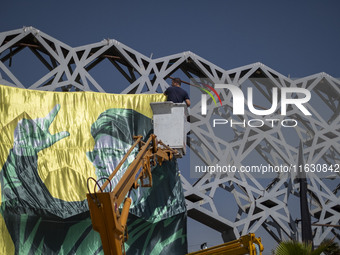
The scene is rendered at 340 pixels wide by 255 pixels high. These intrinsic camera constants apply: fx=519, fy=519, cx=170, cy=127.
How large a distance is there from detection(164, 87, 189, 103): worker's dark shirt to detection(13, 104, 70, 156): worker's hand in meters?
3.29

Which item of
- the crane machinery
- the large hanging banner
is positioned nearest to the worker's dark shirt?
the large hanging banner

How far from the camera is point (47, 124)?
14.7 metres

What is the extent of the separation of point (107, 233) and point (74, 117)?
8.07 meters

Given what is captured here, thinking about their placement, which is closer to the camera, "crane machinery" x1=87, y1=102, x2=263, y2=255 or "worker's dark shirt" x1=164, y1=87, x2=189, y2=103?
"crane machinery" x1=87, y1=102, x2=263, y2=255

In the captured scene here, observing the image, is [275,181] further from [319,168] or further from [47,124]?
[47,124]

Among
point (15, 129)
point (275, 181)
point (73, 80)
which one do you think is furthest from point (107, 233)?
point (275, 181)

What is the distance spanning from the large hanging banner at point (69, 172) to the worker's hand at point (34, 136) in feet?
0.09

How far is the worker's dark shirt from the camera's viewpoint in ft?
51.7

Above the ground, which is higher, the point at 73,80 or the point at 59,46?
the point at 59,46

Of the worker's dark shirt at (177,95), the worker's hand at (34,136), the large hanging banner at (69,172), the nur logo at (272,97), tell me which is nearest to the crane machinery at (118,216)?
the large hanging banner at (69,172)

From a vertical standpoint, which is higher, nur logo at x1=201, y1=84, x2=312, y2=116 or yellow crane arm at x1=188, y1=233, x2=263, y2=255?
nur logo at x1=201, y1=84, x2=312, y2=116

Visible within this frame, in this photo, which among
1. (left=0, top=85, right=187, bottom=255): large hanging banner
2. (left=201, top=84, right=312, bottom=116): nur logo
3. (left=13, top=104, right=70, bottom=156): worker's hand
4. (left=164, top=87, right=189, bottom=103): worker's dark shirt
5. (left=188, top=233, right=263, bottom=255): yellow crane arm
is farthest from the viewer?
(left=201, top=84, right=312, bottom=116): nur logo

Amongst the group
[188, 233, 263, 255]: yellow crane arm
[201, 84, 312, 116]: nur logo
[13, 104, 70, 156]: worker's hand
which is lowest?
[188, 233, 263, 255]: yellow crane arm

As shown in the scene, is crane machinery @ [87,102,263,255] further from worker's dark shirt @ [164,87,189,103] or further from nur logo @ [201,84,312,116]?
nur logo @ [201,84,312,116]
